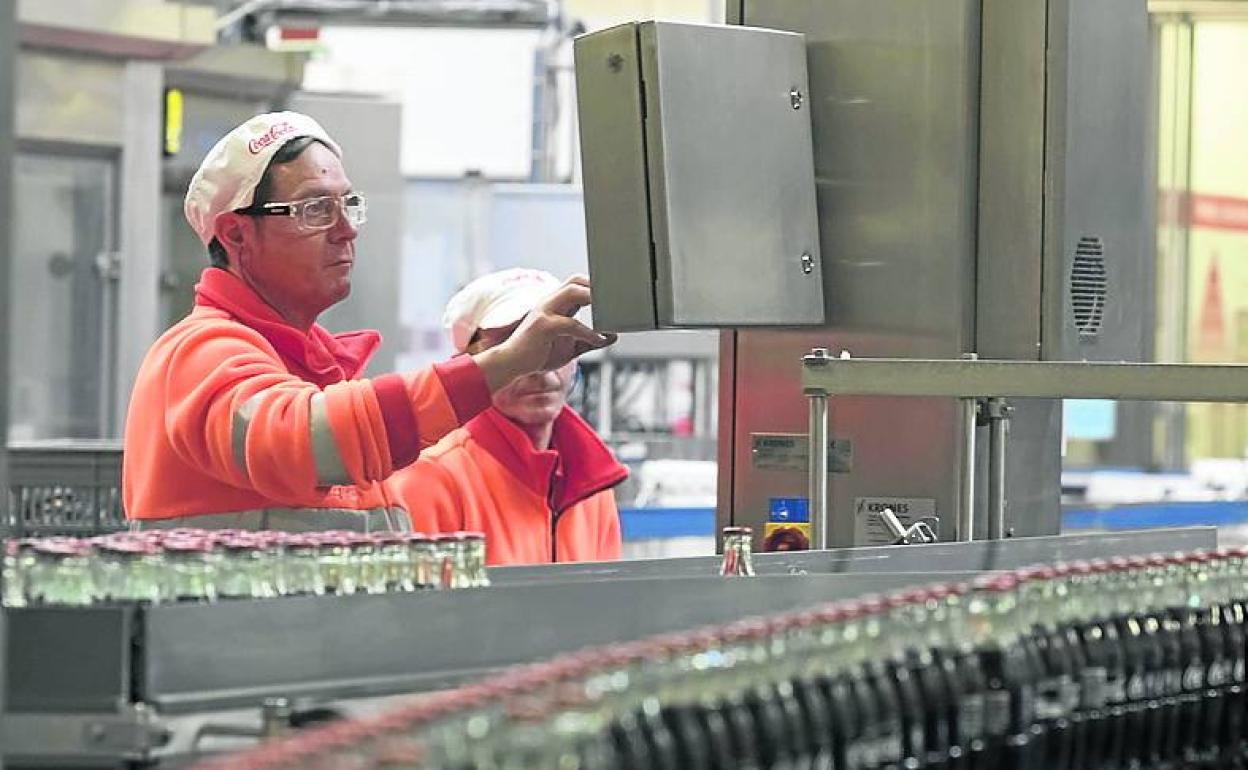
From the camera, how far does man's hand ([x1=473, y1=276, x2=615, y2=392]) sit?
10.6 ft

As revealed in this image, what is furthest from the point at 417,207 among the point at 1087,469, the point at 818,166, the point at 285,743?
the point at 285,743

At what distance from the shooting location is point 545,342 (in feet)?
10.7

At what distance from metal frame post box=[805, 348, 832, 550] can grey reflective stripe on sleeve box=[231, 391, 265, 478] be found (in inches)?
29.1

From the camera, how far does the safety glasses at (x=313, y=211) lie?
11.5 ft

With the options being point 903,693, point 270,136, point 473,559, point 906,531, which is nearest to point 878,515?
point 906,531

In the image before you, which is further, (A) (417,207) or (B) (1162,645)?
(A) (417,207)

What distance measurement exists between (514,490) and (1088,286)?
111cm

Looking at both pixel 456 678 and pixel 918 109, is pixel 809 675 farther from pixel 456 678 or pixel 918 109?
pixel 918 109

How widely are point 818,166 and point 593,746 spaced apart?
228 cm

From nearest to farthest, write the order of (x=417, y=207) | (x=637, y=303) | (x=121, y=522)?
(x=637, y=303) < (x=121, y=522) < (x=417, y=207)

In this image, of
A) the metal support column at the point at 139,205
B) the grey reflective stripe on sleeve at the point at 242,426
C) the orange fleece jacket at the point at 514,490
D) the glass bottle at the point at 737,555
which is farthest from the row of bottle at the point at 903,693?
the metal support column at the point at 139,205

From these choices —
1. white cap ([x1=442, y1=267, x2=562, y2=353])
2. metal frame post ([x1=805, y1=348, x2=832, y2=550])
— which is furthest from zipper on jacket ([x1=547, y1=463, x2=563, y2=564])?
metal frame post ([x1=805, y1=348, x2=832, y2=550])

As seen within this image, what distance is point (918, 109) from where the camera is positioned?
362 cm

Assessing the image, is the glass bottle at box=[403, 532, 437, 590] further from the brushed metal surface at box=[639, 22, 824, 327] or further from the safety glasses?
the safety glasses
